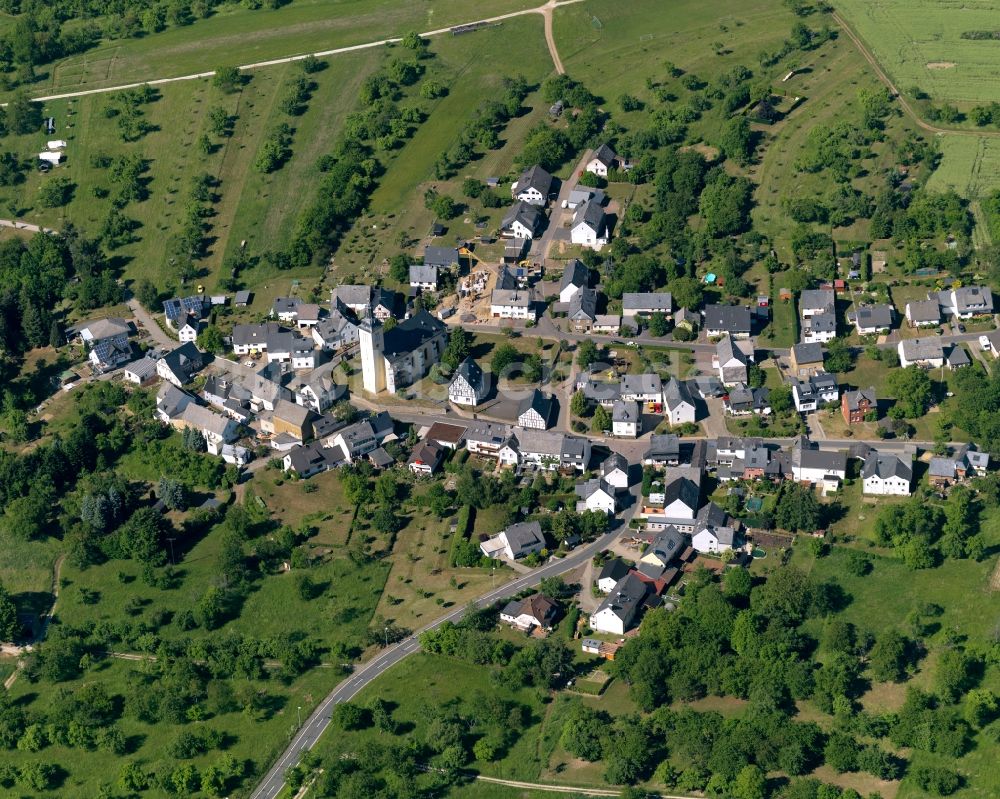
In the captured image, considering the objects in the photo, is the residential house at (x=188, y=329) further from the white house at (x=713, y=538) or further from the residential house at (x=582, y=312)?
the white house at (x=713, y=538)

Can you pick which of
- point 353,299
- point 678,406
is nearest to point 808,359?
point 678,406

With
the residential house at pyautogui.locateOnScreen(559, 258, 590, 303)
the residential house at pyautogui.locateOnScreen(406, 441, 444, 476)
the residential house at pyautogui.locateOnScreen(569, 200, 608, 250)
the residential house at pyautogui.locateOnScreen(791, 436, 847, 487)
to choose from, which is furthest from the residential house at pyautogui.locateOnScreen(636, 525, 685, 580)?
the residential house at pyautogui.locateOnScreen(569, 200, 608, 250)

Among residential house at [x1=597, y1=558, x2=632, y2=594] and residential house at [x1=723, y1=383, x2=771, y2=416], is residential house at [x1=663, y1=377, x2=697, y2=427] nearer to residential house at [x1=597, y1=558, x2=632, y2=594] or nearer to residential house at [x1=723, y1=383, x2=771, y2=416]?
residential house at [x1=723, y1=383, x2=771, y2=416]

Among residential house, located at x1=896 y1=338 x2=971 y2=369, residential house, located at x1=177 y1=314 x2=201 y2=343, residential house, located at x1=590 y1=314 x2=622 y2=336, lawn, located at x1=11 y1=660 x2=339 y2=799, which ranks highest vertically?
residential house, located at x1=177 y1=314 x2=201 y2=343

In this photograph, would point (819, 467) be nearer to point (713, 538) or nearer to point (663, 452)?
point (713, 538)

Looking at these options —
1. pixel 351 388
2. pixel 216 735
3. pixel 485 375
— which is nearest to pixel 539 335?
pixel 485 375
